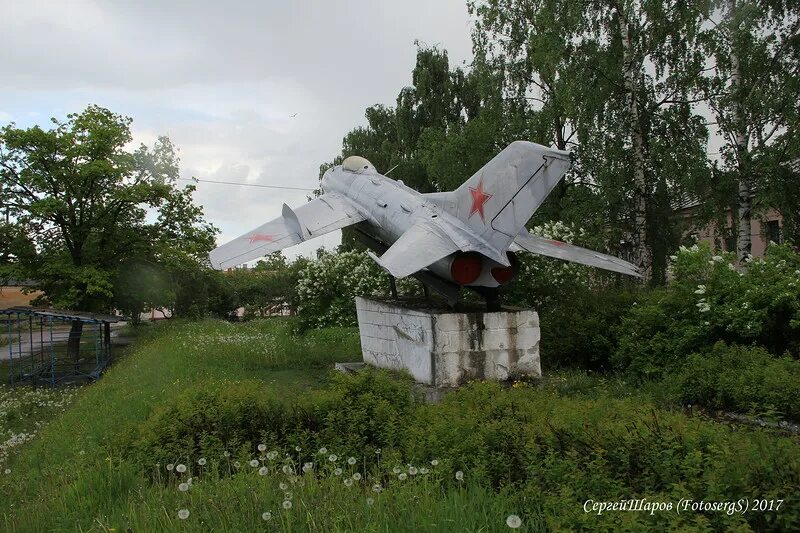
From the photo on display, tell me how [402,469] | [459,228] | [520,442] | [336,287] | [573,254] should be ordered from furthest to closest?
1. [336,287]
2. [573,254]
3. [459,228]
4. [520,442]
5. [402,469]

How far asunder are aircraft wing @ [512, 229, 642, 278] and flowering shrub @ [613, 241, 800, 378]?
0.80m

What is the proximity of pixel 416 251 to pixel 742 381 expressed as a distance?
4.89 metres

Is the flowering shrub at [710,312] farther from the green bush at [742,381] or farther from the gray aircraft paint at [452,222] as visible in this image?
the gray aircraft paint at [452,222]

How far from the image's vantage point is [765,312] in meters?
9.48

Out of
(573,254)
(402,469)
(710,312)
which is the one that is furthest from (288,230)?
(402,469)

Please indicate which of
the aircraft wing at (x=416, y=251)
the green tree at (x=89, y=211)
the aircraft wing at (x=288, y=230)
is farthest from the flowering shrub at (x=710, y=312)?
the green tree at (x=89, y=211)

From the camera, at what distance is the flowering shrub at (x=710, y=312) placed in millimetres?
9672

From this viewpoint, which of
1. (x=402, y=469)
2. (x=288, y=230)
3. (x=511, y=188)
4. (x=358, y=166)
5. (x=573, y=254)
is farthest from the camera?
(x=358, y=166)

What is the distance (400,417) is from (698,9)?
16.4 metres

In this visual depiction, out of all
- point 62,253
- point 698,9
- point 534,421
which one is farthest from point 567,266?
point 62,253

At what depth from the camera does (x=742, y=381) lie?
8.05 m

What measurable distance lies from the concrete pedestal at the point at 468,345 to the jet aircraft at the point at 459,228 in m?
0.67

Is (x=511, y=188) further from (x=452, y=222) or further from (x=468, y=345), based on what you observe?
(x=468, y=345)

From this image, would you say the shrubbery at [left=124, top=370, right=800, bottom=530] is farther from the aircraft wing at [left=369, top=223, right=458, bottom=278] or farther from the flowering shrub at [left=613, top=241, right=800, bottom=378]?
the flowering shrub at [left=613, top=241, right=800, bottom=378]
